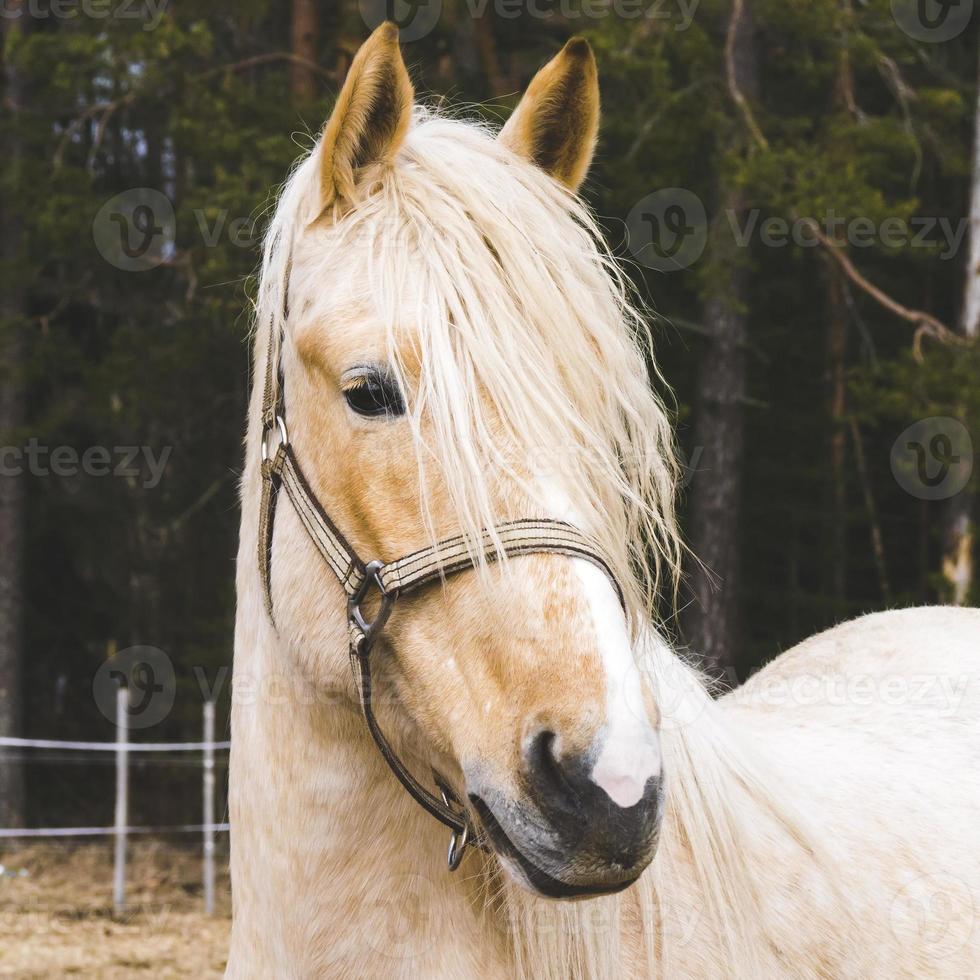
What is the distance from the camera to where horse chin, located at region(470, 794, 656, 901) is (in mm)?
1471

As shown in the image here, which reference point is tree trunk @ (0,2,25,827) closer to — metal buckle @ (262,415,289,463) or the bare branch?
the bare branch

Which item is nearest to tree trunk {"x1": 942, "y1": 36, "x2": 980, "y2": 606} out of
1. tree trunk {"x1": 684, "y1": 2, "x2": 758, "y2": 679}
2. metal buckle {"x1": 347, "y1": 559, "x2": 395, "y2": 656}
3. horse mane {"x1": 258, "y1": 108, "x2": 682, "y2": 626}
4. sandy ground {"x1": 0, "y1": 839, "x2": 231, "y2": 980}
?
tree trunk {"x1": 684, "y1": 2, "x2": 758, "y2": 679}

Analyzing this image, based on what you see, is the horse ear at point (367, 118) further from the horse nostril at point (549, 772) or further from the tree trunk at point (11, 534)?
the tree trunk at point (11, 534)

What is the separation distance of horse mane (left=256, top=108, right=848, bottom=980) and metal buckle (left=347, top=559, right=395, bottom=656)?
178 mm

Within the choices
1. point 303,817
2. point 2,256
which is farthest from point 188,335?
point 303,817

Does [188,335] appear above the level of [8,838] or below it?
above

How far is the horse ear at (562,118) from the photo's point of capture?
2047 mm

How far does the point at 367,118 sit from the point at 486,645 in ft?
3.24

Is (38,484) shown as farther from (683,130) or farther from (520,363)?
(520,363)

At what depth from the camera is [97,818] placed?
46.9 ft

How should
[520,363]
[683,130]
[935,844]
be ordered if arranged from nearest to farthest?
[520,363] → [935,844] → [683,130]

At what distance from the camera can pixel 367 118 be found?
1953 mm

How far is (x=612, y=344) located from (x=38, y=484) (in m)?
13.3

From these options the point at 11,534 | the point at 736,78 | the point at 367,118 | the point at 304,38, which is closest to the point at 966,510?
the point at 736,78
